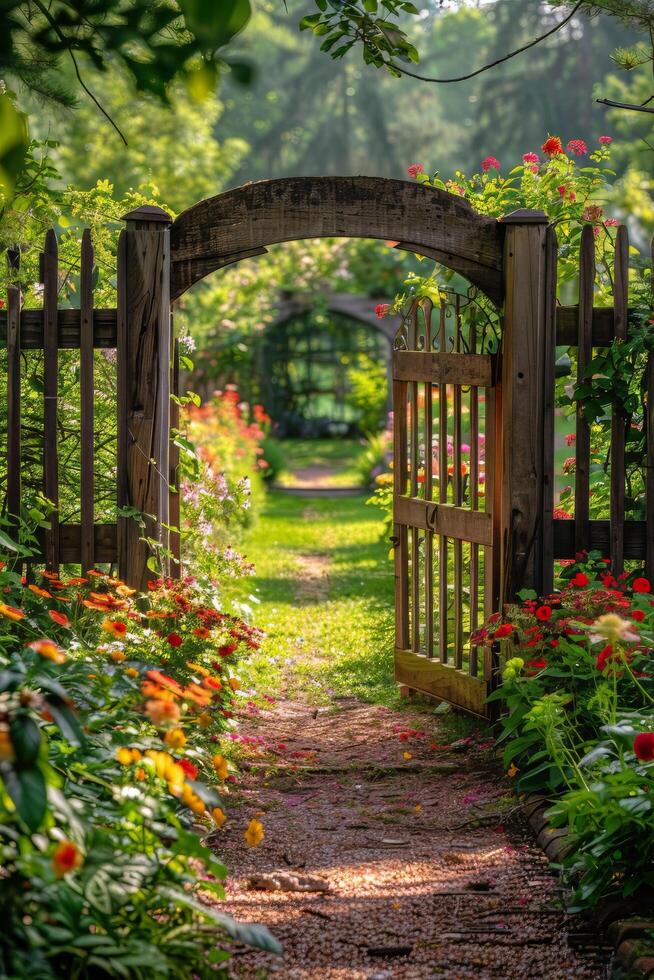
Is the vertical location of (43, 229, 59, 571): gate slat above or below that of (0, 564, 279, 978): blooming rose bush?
above

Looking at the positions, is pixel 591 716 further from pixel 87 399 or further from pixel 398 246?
pixel 87 399

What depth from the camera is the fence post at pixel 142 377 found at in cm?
492

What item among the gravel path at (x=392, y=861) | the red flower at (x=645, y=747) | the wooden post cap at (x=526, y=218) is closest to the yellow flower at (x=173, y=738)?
the gravel path at (x=392, y=861)

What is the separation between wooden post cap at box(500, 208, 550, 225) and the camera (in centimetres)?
493

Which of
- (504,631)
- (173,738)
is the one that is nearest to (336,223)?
(504,631)

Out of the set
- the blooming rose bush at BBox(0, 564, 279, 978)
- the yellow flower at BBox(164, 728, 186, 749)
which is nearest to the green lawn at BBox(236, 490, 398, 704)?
the blooming rose bush at BBox(0, 564, 279, 978)

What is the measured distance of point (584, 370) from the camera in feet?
16.2

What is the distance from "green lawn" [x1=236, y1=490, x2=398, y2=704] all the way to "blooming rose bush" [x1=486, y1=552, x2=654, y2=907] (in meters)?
1.65

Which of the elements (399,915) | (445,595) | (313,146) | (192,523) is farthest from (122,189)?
(399,915)

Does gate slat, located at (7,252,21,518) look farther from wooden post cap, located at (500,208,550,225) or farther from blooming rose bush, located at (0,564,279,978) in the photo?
wooden post cap, located at (500,208,550,225)

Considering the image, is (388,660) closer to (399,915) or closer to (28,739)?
(399,915)

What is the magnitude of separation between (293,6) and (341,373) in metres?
20.3

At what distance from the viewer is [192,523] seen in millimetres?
7027

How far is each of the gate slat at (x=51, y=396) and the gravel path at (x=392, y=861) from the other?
49.7 inches
